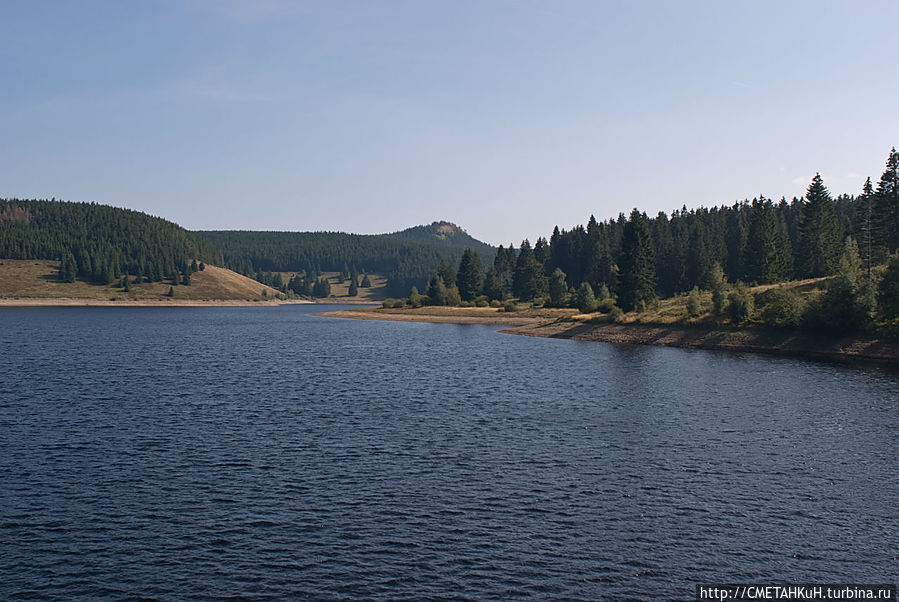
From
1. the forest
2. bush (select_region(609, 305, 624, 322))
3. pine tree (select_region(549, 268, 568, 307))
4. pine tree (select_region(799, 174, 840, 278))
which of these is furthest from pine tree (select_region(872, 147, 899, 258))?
pine tree (select_region(549, 268, 568, 307))

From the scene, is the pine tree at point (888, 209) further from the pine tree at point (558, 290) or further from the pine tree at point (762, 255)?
the pine tree at point (558, 290)

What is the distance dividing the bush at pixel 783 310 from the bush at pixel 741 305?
2146 millimetres

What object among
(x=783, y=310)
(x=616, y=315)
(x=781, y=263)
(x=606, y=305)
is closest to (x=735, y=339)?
(x=783, y=310)

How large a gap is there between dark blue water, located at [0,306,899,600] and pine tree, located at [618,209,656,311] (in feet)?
221

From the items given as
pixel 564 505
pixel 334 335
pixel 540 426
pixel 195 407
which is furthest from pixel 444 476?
pixel 334 335

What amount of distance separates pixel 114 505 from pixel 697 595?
2556cm

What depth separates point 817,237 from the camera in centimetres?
14838

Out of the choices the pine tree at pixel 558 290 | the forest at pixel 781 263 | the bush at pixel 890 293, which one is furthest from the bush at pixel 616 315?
the pine tree at pixel 558 290

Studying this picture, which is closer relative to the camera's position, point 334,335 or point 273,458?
point 273,458

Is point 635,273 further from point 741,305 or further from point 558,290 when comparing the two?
point 558,290

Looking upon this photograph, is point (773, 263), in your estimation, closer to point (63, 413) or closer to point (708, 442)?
point (708, 442)

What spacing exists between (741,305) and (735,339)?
740 centimetres

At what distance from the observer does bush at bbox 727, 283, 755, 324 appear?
105m

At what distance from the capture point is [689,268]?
17188 cm
